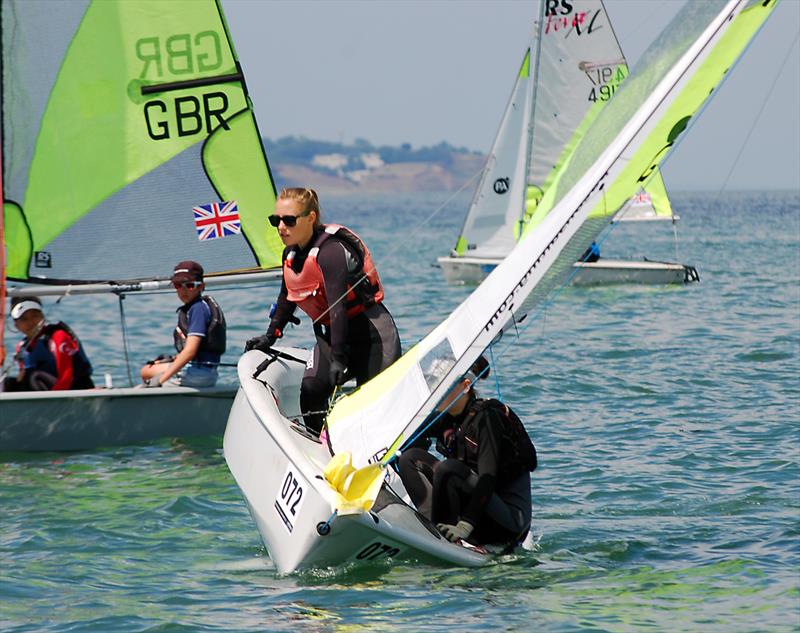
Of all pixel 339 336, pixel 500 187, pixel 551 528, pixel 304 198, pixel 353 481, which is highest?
pixel 304 198

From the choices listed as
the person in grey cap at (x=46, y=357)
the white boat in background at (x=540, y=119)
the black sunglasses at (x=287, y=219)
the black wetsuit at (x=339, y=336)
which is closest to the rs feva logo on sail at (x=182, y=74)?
the person in grey cap at (x=46, y=357)

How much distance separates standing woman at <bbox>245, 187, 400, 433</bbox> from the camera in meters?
6.07

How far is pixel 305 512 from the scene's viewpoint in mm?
5270

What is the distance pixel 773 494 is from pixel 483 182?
14943 mm

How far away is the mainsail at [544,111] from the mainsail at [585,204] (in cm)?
1569

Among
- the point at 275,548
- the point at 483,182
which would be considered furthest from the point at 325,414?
the point at 483,182

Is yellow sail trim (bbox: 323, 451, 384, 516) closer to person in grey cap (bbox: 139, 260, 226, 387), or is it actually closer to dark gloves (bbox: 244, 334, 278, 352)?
dark gloves (bbox: 244, 334, 278, 352)

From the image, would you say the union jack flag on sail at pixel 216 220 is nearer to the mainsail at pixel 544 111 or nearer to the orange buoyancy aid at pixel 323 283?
the orange buoyancy aid at pixel 323 283

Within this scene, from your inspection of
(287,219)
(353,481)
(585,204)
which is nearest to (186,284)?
(287,219)

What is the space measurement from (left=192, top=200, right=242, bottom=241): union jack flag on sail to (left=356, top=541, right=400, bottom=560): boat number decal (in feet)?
14.6

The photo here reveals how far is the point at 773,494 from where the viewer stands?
725cm

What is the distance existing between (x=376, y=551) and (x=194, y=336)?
3386 millimetres

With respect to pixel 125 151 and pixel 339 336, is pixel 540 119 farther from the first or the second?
pixel 339 336

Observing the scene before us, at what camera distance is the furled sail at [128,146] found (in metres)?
9.19
